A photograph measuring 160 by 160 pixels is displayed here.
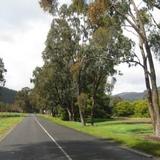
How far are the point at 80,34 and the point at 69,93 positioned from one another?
30628mm

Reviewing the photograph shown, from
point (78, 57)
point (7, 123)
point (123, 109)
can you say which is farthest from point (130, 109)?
point (78, 57)

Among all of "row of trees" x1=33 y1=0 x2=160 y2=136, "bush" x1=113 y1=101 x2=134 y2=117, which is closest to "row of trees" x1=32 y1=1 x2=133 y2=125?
"row of trees" x1=33 y1=0 x2=160 y2=136

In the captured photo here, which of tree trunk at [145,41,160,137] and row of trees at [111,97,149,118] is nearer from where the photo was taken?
tree trunk at [145,41,160,137]

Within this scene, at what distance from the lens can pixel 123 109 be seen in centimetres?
12912

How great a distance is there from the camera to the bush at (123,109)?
125625 millimetres

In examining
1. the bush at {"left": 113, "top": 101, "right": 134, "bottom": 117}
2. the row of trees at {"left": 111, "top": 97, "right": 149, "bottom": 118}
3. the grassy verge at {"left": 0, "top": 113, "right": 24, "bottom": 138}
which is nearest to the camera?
the grassy verge at {"left": 0, "top": 113, "right": 24, "bottom": 138}

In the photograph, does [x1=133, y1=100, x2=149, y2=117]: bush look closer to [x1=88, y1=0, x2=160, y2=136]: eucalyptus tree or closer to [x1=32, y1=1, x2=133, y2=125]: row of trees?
[x1=32, y1=1, x2=133, y2=125]: row of trees

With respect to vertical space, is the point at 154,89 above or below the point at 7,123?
below

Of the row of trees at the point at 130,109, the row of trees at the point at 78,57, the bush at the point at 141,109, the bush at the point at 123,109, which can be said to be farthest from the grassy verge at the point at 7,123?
the bush at the point at 141,109

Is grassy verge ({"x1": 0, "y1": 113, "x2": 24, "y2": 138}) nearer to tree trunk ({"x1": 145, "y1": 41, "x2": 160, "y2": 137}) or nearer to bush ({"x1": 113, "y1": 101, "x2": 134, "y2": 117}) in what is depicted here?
tree trunk ({"x1": 145, "y1": 41, "x2": 160, "y2": 137})

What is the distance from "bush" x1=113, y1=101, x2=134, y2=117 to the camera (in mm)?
125625

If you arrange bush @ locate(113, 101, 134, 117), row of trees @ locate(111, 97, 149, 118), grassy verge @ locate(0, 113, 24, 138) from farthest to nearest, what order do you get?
1. bush @ locate(113, 101, 134, 117)
2. row of trees @ locate(111, 97, 149, 118)
3. grassy verge @ locate(0, 113, 24, 138)

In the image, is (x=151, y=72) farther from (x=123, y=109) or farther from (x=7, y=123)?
(x=123, y=109)

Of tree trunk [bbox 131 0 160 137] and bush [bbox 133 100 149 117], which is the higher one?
bush [bbox 133 100 149 117]
